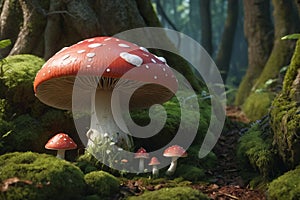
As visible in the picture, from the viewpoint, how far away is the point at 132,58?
3.63 meters

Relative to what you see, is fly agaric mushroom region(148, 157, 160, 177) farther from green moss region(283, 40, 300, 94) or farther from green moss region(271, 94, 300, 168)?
green moss region(283, 40, 300, 94)

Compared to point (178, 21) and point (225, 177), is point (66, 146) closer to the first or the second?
point (225, 177)

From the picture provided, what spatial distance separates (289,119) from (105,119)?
2037mm

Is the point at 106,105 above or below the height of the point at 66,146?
above

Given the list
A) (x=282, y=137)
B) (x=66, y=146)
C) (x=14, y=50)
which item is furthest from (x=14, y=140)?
(x=282, y=137)

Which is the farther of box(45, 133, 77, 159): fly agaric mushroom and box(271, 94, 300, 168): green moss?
box(45, 133, 77, 159): fly agaric mushroom

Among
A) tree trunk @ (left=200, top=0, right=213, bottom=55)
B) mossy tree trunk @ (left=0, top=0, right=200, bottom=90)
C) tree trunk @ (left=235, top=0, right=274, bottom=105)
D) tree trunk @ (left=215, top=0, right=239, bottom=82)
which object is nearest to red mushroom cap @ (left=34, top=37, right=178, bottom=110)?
mossy tree trunk @ (left=0, top=0, right=200, bottom=90)

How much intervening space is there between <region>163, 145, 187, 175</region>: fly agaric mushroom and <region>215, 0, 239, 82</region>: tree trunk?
1195cm

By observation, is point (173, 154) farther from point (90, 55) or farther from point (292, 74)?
point (292, 74)

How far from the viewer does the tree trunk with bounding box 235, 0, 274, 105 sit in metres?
11.1

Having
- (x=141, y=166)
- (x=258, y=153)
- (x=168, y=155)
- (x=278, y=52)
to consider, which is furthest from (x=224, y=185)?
(x=278, y=52)

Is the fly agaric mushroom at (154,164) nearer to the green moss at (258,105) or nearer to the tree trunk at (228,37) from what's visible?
the green moss at (258,105)

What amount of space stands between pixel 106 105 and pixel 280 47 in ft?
23.9

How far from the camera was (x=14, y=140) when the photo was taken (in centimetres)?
433
